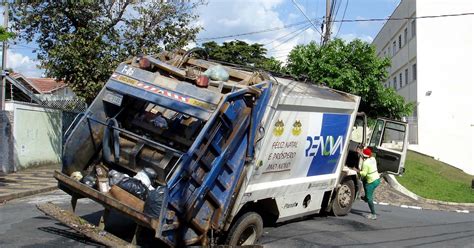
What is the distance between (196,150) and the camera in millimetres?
6102

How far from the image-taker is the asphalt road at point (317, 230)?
7.38m

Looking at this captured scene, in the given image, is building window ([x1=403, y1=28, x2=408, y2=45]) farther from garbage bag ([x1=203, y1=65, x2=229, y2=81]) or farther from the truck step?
the truck step

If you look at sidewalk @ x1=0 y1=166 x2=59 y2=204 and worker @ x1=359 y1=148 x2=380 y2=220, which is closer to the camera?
worker @ x1=359 y1=148 x2=380 y2=220

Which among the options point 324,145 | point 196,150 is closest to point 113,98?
point 196,150

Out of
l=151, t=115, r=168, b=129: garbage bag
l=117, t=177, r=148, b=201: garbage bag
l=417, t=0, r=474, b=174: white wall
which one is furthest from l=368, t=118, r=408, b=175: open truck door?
l=417, t=0, r=474, b=174: white wall

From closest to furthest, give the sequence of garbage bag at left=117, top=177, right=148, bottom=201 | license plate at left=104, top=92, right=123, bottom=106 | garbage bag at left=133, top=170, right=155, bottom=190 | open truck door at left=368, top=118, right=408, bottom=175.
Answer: garbage bag at left=117, top=177, right=148, bottom=201 < garbage bag at left=133, top=170, right=155, bottom=190 < license plate at left=104, top=92, right=123, bottom=106 < open truck door at left=368, top=118, right=408, bottom=175

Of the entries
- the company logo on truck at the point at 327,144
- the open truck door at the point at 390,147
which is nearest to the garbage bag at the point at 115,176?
the company logo on truck at the point at 327,144

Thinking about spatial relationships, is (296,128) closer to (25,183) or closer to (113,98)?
(113,98)

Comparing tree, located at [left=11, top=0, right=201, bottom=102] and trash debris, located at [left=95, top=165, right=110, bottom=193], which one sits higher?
tree, located at [left=11, top=0, right=201, bottom=102]

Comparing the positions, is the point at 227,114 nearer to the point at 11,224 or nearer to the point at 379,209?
the point at 11,224

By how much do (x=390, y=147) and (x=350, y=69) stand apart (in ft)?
20.7

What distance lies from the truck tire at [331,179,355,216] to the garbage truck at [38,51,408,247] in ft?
5.20

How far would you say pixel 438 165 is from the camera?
2442 centimetres

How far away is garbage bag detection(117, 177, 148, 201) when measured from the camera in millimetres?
6336
